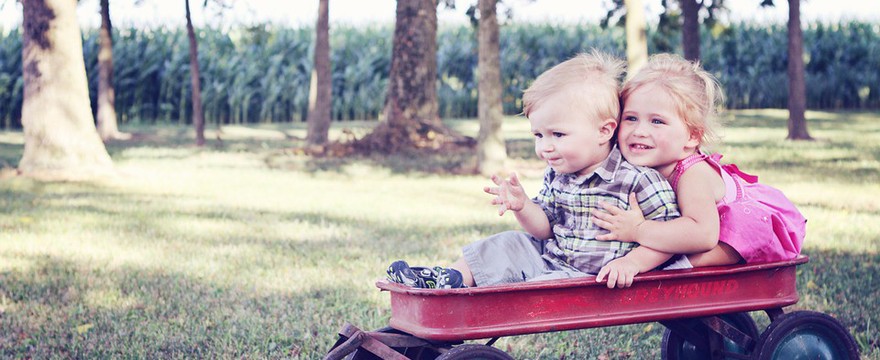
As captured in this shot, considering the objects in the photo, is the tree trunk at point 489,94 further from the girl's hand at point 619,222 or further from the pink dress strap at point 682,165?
the girl's hand at point 619,222

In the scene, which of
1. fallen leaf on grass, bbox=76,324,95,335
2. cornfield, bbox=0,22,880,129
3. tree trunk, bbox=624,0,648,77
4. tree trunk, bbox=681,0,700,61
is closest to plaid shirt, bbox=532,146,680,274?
fallen leaf on grass, bbox=76,324,95,335

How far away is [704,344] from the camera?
3.76m

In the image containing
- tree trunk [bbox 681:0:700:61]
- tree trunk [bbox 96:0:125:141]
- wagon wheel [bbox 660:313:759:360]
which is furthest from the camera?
tree trunk [bbox 96:0:125:141]

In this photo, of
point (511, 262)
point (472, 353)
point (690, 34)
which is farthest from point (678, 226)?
point (690, 34)

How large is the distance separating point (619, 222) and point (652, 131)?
362 mm

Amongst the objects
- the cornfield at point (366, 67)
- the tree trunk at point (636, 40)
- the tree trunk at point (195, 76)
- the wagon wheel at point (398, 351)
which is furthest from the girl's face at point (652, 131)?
the cornfield at point (366, 67)

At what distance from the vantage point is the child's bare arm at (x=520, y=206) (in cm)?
333

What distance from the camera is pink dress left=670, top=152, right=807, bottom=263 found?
3.41 m

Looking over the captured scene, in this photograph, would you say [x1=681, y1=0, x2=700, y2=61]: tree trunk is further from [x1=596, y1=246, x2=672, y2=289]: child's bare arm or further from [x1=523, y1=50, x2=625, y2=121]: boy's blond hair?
[x1=596, y1=246, x2=672, y2=289]: child's bare arm

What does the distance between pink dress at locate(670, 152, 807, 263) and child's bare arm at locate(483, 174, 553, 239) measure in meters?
0.49

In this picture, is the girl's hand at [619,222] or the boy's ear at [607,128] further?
the boy's ear at [607,128]

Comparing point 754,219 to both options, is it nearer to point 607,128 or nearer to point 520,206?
point 607,128

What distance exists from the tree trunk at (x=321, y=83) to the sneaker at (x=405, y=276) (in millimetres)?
11067

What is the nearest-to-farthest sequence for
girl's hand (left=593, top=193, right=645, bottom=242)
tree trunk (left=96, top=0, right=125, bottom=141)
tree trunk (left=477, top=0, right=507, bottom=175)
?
girl's hand (left=593, top=193, right=645, bottom=242) < tree trunk (left=477, top=0, right=507, bottom=175) < tree trunk (left=96, top=0, right=125, bottom=141)
